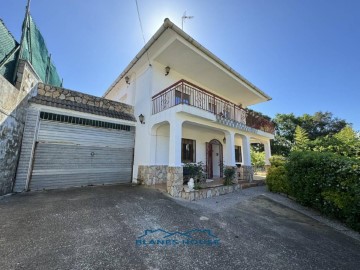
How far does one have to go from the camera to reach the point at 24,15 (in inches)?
255

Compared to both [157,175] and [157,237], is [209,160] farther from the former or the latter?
[157,237]

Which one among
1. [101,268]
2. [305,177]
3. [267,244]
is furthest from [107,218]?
[305,177]

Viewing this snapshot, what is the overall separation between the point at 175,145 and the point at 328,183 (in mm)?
5257

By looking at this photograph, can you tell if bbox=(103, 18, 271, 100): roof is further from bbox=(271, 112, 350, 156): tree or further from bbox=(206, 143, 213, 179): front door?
bbox=(271, 112, 350, 156): tree

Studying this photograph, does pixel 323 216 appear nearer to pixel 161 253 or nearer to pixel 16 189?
pixel 161 253

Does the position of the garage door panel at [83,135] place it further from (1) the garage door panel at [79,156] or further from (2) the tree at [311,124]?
(2) the tree at [311,124]

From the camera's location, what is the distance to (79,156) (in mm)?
7770

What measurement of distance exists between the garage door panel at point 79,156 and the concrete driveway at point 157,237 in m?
1.60

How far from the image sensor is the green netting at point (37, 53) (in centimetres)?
658

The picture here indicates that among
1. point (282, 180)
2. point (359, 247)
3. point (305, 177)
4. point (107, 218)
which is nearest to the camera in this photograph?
point (359, 247)

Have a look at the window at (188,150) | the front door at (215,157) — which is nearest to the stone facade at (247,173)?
the front door at (215,157)

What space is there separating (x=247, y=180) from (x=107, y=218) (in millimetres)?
8674

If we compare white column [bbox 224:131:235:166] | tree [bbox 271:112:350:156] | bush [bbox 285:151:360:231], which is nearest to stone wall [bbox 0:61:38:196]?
white column [bbox 224:131:235:166]

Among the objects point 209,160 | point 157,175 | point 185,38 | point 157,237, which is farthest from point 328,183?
point 185,38
